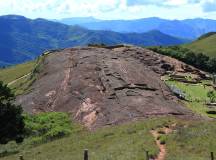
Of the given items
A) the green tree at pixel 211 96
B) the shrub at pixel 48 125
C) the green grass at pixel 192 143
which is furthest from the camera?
the green tree at pixel 211 96

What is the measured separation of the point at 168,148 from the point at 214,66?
12027 cm

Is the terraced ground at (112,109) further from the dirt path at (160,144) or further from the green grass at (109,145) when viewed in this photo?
the dirt path at (160,144)

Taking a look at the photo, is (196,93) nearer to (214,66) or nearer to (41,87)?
(41,87)

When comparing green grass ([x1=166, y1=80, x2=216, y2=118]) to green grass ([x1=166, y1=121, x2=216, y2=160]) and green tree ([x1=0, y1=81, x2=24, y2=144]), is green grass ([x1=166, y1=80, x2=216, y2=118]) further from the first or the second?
green tree ([x1=0, y1=81, x2=24, y2=144])

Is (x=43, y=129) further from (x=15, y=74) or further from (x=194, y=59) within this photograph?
(x=15, y=74)

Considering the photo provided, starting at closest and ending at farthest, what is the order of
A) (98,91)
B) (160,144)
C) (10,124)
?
(160,144) → (10,124) → (98,91)

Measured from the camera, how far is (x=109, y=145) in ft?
147

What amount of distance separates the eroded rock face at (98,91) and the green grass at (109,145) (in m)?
8.98

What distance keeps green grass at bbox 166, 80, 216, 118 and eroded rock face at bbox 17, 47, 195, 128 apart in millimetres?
4882

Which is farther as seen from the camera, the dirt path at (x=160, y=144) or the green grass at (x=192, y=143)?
the dirt path at (x=160, y=144)

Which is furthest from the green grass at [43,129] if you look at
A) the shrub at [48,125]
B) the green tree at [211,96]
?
the green tree at [211,96]

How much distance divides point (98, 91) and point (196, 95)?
95.5 feet

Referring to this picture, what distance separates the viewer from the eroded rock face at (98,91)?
65.7 m

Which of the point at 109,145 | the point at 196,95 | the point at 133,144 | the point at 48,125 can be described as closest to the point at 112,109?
the point at 48,125
